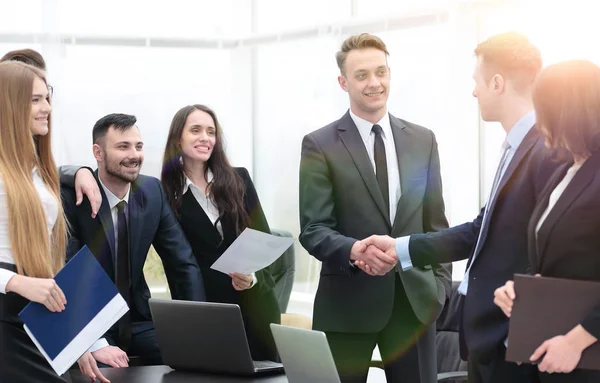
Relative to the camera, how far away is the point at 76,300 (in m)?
2.31

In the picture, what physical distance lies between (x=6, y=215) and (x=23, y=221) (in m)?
0.05

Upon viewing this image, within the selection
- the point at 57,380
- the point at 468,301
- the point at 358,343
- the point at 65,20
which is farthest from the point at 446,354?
the point at 65,20

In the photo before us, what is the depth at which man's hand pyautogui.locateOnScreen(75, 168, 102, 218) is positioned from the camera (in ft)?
10.6

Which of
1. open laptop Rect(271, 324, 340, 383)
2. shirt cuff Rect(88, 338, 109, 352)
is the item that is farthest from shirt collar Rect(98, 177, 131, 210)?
open laptop Rect(271, 324, 340, 383)

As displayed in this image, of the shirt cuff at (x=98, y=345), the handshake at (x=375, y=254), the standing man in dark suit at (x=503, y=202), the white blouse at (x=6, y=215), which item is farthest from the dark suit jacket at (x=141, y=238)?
the standing man in dark suit at (x=503, y=202)

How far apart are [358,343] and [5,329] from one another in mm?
1172

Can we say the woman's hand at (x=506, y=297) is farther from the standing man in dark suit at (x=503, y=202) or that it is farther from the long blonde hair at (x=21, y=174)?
the long blonde hair at (x=21, y=174)

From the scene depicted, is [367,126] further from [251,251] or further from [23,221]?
[23,221]

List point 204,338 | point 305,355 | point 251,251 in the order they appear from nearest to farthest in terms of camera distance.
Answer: point 305,355
point 204,338
point 251,251

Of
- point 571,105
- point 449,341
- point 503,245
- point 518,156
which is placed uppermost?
point 571,105

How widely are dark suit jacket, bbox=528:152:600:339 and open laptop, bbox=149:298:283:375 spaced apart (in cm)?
96

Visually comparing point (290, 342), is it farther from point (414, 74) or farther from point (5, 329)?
point (414, 74)

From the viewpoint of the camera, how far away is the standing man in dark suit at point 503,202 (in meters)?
2.15

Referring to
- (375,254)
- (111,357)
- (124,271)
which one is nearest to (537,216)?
(375,254)
